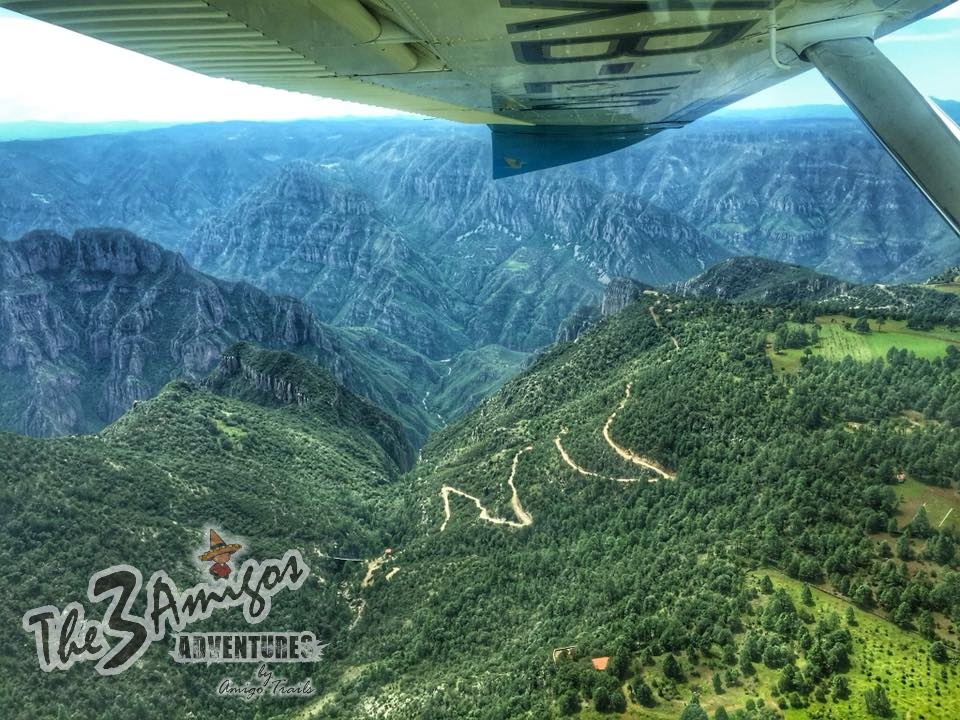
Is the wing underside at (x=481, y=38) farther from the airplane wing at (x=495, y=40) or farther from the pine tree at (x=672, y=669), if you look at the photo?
the pine tree at (x=672, y=669)

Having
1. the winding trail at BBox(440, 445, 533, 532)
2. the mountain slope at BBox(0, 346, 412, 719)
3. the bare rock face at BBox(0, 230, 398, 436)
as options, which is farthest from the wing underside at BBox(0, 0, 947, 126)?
the bare rock face at BBox(0, 230, 398, 436)

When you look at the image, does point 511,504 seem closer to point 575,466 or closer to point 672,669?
point 575,466

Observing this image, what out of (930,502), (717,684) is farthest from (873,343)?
(717,684)

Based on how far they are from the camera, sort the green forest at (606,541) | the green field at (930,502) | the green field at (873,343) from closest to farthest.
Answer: the green forest at (606,541) < the green field at (930,502) < the green field at (873,343)

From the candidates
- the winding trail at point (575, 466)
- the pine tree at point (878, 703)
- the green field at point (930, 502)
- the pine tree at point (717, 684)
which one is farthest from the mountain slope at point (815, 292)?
the pine tree at point (717, 684)

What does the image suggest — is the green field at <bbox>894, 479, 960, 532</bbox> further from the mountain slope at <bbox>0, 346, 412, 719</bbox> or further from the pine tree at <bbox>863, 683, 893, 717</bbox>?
the mountain slope at <bbox>0, 346, 412, 719</bbox>
